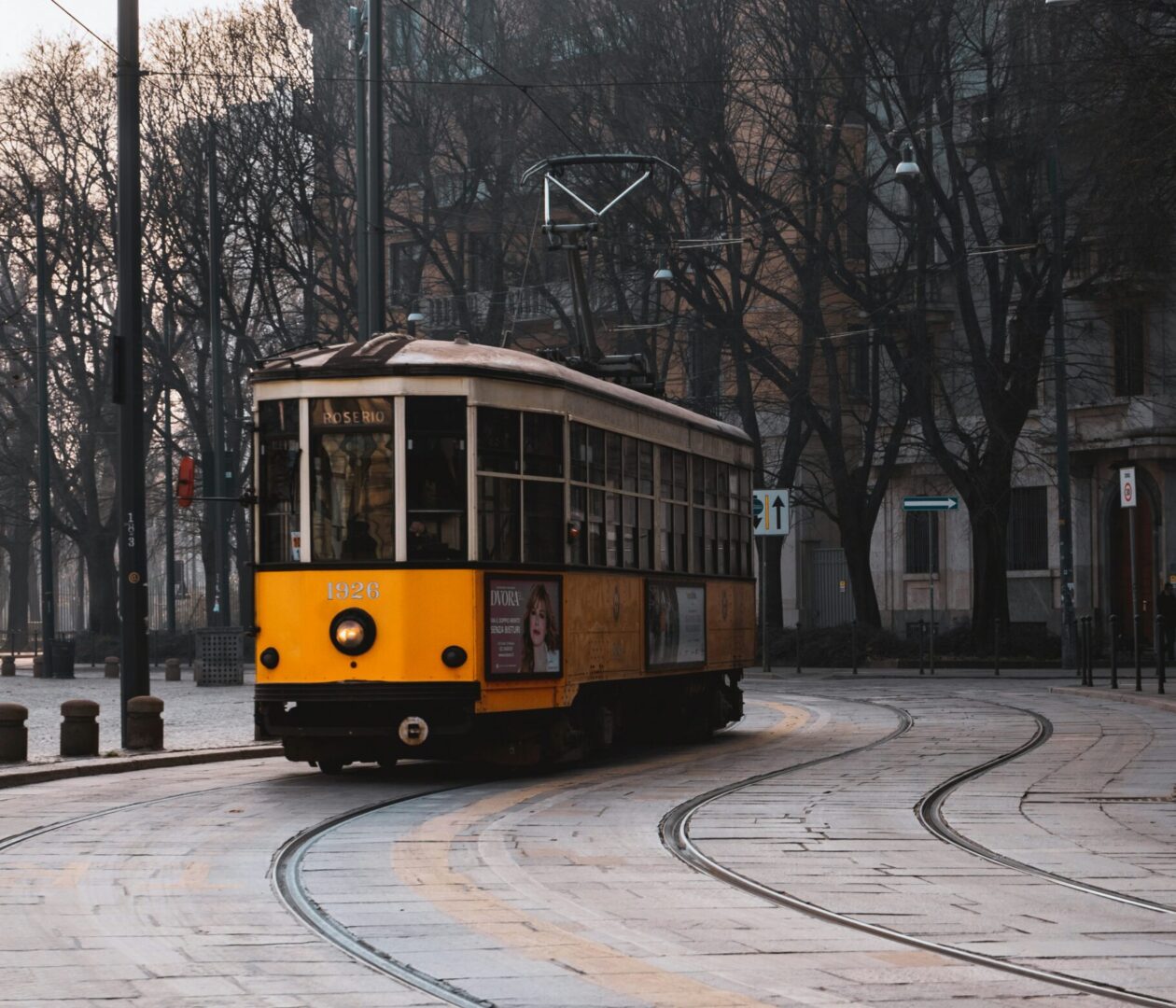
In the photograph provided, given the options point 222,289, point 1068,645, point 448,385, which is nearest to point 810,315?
point 1068,645

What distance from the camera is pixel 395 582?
601 inches

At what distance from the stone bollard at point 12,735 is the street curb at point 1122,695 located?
1318 cm

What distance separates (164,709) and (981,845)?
56.8 ft

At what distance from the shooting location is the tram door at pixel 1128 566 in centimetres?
4306

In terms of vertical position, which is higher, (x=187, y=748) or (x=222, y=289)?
(x=222, y=289)

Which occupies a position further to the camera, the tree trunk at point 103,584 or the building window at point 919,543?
the tree trunk at point 103,584

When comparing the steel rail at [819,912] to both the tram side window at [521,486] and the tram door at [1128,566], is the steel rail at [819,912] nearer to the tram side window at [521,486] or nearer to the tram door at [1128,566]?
the tram side window at [521,486]

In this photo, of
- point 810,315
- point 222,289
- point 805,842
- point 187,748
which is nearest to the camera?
point 805,842

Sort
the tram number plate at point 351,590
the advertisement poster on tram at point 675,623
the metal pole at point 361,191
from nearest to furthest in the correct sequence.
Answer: the tram number plate at point 351,590 < the advertisement poster on tram at point 675,623 < the metal pole at point 361,191

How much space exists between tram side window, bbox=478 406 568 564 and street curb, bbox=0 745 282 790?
411 centimetres

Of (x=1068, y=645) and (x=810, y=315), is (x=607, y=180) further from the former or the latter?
(x=1068, y=645)

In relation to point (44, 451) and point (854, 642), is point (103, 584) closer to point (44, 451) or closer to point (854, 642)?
point (44, 451)

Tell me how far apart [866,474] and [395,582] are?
83.0ft

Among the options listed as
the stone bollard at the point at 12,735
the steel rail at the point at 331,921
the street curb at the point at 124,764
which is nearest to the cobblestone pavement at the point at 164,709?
the stone bollard at the point at 12,735
